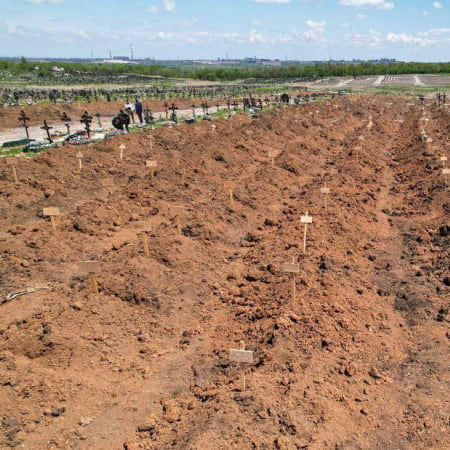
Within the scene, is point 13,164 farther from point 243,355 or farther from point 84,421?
point 243,355

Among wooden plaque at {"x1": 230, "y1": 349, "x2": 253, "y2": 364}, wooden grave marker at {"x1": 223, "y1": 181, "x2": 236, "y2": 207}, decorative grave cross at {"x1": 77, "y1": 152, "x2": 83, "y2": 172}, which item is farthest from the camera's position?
decorative grave cross at {"x1": 77, "y1": 152, "x2": 83, "y2": 172}

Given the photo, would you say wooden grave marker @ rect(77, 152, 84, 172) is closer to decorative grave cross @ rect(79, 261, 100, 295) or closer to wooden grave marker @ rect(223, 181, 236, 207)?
wooden grave marker @ rect(223, 181, 236, 207)

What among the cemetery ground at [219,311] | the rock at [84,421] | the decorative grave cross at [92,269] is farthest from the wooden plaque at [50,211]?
the rock at [84,421]

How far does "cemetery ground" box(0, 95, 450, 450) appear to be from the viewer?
5.11 m

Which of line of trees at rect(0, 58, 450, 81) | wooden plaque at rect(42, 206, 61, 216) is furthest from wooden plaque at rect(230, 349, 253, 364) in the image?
line of trees at rect(0, 58, 450, 81)

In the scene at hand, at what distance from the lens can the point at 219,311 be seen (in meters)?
7.93

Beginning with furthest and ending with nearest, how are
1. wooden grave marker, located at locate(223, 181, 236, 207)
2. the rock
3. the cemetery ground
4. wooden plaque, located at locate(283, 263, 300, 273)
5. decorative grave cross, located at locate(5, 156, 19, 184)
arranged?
decorative grave cross, located at locate(5, 156, 19, 184), wooden grave marker, located at locate(223, 181, 236, 207), wooden plaque, located at locate(283, 263, 300, 273), the rock, the cemetery ground

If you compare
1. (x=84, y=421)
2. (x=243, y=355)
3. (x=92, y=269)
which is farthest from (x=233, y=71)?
(x=84, y=421)

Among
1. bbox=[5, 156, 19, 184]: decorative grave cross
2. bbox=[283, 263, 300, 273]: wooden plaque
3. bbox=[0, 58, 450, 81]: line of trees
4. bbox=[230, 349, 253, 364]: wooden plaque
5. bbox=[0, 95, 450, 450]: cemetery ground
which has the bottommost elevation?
bbox=[0, 95, 450, 450]: cemetery ground

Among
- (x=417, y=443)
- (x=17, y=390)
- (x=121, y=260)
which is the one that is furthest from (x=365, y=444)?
(x=121, y=260)

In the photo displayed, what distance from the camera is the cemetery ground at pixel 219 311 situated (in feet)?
16.8

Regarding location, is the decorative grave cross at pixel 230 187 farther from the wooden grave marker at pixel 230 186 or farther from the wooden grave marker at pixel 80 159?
the wooden grave marker at pixel 80 159

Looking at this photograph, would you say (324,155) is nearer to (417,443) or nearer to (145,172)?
(145,172)

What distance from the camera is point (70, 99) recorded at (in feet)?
136
